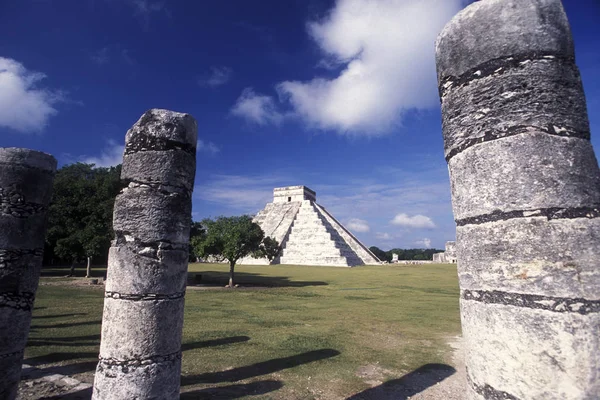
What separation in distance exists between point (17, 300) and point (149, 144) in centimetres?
322

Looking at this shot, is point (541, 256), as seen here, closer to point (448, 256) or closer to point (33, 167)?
point (33, 167)

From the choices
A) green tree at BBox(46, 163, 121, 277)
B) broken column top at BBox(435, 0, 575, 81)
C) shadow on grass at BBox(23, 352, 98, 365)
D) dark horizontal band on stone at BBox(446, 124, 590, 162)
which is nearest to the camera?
dark horizontal band on stone at BBox(446, 124, 590, 162)

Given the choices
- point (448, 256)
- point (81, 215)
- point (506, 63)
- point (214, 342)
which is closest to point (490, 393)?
point (506, 63)

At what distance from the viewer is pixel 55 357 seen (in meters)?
6.89

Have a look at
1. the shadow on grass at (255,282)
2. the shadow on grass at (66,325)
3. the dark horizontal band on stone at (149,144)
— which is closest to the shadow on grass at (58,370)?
the shadow on grass at (66,325)

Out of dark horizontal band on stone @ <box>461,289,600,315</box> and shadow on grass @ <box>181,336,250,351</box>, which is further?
shadow on grass @ <box>181,336,250,351</box>

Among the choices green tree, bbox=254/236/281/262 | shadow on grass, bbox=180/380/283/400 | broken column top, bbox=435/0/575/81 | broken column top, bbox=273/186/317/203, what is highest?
broken column top, bbox=273/186/317/203

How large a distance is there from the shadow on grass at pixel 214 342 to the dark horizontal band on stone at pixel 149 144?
4.86 m

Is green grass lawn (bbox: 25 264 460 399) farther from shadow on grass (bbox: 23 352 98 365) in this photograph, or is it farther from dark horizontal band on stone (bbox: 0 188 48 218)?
dark horizontal band on stone (bbox: 0 188 48 218)

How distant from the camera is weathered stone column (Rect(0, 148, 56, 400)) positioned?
5145mm

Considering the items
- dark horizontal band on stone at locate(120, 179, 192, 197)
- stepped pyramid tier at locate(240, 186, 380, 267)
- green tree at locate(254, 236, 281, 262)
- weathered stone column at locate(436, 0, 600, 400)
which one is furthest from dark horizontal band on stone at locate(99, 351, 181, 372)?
stepped pyramid tier at locate(240, 186, 380, 267)

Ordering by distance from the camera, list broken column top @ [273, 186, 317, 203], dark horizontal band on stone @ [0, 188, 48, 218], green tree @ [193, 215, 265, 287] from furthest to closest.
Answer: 1. broken column top @ [273, 186, 317, 203]
2. green tree @ [193, 215, 265, 287]
3. dark horizontal band on stone @ [0, 188, 48, 218]

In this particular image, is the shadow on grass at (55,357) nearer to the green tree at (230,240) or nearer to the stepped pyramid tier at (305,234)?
the green tree at (230,240)

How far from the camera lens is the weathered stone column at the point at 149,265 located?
4.08 m
